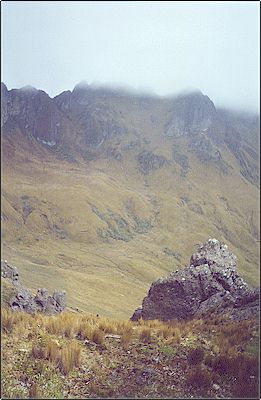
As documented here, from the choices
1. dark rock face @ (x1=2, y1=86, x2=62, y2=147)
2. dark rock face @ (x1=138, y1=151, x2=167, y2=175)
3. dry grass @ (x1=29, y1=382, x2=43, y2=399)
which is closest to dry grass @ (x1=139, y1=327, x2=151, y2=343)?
dry grass @ (x1=29, y1=382, x2=43, y2=399)

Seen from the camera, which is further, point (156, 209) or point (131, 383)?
point (156, 209)

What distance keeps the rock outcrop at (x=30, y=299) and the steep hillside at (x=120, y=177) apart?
27cm

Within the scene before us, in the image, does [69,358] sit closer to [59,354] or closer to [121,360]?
[59,354]

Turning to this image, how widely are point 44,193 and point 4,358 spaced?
21.5 ft

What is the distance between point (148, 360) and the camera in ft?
18.9

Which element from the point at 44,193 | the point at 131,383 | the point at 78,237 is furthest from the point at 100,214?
the point at 131,383

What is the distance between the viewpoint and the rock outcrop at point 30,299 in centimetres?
709

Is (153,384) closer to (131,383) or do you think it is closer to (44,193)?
(131,383)

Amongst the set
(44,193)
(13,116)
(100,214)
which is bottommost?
(100,214)

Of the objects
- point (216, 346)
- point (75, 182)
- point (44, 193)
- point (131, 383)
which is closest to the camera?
point (131, 383)

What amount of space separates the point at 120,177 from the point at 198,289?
353 cm

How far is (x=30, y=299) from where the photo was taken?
8.61m

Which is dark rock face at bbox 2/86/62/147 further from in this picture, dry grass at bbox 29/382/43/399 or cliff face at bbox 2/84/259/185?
dry grass at bbox 29/382/43/399

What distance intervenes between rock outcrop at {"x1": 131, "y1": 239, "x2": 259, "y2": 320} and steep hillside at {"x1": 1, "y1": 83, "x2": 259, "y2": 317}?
461 millimetres
